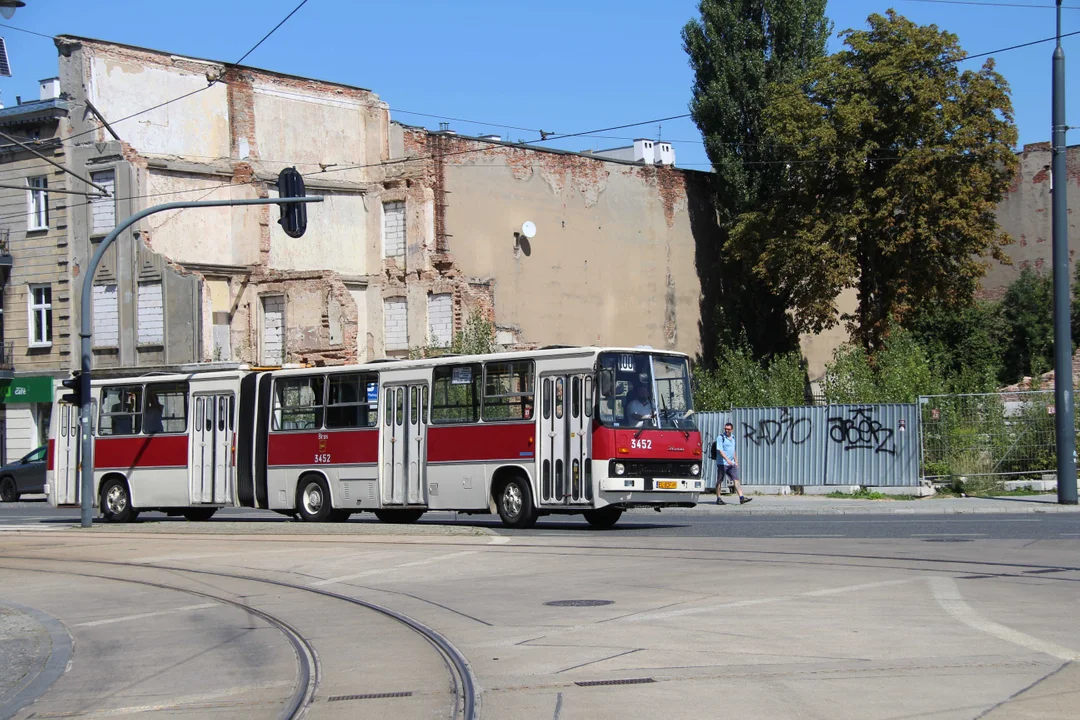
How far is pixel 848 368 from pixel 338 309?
18387mm

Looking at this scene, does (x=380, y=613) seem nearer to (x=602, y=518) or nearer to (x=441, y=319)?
(x=602, y=518)

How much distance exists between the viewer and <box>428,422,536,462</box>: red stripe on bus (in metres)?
21.9

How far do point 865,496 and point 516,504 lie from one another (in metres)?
11.3

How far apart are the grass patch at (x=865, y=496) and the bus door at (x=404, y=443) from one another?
11.5m

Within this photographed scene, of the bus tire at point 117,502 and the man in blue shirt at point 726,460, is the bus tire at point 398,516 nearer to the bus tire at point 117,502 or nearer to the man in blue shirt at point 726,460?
the bus tire at point 117,502

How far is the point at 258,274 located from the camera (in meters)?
47.6

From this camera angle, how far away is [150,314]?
44.9 meters

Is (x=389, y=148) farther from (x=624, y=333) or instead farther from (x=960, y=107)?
(x=960, y=107)

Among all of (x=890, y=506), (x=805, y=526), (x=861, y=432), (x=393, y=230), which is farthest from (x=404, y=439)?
(x=393, y=230)

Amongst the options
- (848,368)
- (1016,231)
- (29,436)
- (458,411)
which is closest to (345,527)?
(458,411)

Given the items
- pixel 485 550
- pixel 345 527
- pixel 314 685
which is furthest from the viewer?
pixel 345 527

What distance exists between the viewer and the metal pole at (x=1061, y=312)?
82.2 ft

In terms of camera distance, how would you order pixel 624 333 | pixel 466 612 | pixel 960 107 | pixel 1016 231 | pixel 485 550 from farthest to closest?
pixel 1016 231, pixel 624 333, pixel 960 107, pixel 485 550, pixel 466 612

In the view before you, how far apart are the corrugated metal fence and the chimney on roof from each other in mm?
25400
